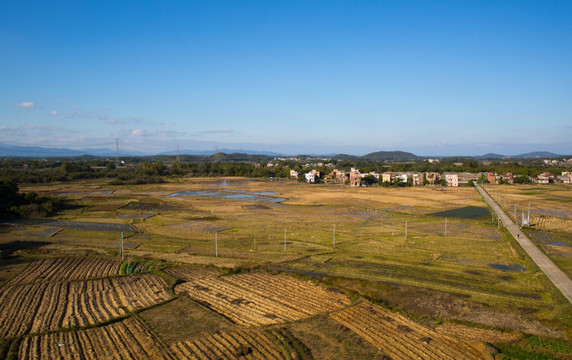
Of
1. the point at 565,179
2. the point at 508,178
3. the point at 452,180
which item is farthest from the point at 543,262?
the point at 565,179

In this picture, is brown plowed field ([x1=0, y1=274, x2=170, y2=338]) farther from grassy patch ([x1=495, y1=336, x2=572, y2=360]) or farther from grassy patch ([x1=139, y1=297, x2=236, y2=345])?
grassy patch ([x1=495, y1=336, x2=572, y2=360])

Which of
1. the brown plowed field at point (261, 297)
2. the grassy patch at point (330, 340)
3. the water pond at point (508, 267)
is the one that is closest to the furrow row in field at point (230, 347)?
the brown plowed field at point (261, 297)

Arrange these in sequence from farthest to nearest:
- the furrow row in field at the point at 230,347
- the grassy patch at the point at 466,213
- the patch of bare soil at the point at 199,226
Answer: the grassy patch at the point at 466,213
the patch of bare soil at the point at 199,226
the furrow row in field at the point at 230,347

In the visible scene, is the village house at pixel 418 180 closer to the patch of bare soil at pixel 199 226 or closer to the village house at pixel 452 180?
the village house at pixel 452 180

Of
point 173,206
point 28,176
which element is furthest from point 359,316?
point 28,176

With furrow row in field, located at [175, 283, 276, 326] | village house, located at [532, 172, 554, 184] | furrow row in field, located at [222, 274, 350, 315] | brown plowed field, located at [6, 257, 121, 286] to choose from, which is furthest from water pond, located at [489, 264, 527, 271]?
village house, located at [532, 172, 554, 184]

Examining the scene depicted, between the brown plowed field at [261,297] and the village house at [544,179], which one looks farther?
the village house at [544,179]
